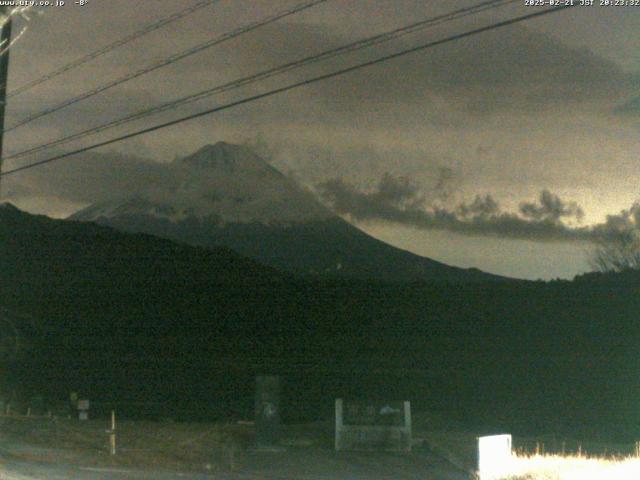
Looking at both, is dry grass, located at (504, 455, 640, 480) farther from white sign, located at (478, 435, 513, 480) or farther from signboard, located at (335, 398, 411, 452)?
signboard, located at (335, 398, 411, 452)

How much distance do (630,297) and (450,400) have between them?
16576 millimetres

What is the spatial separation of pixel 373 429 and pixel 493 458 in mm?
8805

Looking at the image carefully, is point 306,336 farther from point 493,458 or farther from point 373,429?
point 493,458

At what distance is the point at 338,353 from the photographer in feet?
294

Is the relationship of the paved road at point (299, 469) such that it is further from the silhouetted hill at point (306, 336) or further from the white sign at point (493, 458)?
the silhouetted hill at point (306, 336)

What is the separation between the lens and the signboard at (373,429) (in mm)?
26297

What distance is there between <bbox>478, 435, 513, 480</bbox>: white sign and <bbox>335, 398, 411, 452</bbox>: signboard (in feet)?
24.8

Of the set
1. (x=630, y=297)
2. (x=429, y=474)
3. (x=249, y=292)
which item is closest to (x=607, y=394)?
(x=630, y=297)

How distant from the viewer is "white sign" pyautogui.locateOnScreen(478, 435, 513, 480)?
691 inches

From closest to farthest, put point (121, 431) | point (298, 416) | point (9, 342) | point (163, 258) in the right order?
point (121, 431), point (9, 342), point (298, 416), point (163, 258)

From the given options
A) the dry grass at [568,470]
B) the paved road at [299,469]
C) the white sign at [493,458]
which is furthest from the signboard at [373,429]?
the white sign at [493,458]

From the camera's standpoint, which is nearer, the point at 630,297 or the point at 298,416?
the point at 298,416

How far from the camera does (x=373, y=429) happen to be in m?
26.7

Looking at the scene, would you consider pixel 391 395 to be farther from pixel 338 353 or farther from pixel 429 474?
pixel 429 474
